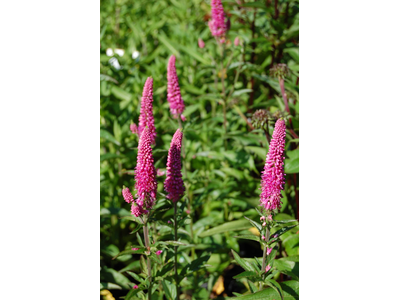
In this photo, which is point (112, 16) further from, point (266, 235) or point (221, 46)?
point (266, 235)

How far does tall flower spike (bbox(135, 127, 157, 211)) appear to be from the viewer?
1.30 meters

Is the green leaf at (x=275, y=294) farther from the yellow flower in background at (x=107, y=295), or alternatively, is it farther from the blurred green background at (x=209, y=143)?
the yellow flower in background at (x=107, y=295)

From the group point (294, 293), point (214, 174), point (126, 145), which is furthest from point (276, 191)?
point (126, 145)

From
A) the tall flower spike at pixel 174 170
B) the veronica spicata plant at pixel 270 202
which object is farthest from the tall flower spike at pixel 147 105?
the veronica spicata plant at pixel 270 202

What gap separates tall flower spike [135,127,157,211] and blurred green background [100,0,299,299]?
0.51 meters

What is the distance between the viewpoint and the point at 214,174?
284 centimetres

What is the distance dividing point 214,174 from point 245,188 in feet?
0.95

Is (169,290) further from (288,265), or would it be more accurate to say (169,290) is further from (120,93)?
(120,93)

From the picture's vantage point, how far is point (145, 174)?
4.46 ft

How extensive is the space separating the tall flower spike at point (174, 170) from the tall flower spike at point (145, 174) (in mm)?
90

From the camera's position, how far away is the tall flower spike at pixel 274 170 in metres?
1.22

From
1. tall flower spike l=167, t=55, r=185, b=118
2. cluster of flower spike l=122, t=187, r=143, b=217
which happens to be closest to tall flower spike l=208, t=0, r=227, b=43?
tall flower spike l=167, t=55, r=185, b=118

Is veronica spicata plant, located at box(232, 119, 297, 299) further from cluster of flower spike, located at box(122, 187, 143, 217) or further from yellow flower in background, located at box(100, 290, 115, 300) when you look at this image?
yellow flower in background, located at box(100, 290, 115, 300)

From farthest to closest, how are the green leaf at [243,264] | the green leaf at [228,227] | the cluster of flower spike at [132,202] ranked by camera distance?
the green leaf at [228,227], the green leaf at [243,264], the cluster of flower spike at [132,202]
